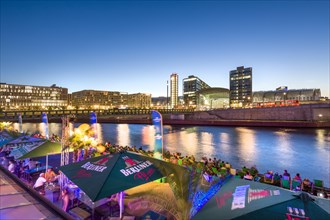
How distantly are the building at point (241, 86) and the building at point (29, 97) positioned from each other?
142139 mm

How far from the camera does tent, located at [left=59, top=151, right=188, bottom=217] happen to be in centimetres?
503

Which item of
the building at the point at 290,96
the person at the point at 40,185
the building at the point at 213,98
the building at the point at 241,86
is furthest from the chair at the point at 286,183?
the building at the point at 241,86

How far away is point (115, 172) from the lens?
5.50m

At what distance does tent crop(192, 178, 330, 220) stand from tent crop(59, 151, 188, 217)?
138 cm

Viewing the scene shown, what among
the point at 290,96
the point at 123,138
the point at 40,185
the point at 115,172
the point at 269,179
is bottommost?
the point at 123,138

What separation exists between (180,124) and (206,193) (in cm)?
7533

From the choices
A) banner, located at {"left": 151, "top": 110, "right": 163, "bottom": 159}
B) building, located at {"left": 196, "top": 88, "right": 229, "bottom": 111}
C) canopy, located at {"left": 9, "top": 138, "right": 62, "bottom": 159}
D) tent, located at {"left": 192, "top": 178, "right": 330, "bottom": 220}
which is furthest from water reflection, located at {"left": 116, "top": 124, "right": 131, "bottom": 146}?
building, located at {"left": 196, "top": 88, "right": 229, "bottom": 111}

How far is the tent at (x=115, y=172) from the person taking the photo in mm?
5031

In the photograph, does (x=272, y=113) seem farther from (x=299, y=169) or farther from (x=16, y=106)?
(x=16, y=106)

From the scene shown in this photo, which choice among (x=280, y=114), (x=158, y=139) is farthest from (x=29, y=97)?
(x=158, y=139)

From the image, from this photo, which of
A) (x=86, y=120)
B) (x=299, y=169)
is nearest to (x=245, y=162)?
(x=299, y=169)

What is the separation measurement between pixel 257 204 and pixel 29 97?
641 ft

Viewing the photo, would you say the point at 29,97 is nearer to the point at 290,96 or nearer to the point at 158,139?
the point at 158,139

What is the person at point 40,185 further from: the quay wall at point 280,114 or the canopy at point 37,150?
the quay wall at point 280,114
